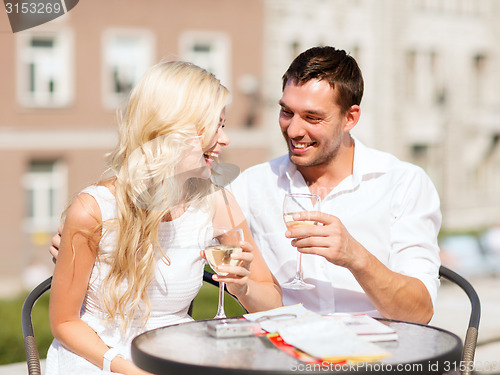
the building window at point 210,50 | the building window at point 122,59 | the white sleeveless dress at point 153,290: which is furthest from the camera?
the building window at point 210,50

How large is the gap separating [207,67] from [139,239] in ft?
53.0

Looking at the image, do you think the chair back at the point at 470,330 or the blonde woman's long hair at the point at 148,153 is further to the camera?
the blonde woman's long hair at the point at 148,153

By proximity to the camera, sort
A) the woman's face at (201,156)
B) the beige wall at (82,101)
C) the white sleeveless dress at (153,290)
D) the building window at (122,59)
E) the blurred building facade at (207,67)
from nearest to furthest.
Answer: the white sleeveless dress at (153,290)
the woman's face at (201,156)
the beige wall at (82,101)
the blurred building facade at (207,67)
the building window at (122,59)

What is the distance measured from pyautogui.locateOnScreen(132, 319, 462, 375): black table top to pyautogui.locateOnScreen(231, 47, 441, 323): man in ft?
2.47

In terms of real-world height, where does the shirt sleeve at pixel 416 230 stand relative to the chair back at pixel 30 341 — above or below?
above

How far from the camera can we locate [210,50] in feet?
61.7

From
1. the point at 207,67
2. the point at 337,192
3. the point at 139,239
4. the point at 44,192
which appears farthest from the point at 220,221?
the point at 207,67

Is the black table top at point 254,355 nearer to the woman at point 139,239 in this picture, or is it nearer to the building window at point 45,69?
the woman at point 139,239

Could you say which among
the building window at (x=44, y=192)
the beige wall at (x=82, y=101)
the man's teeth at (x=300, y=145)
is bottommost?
the building window at (x=44, y=192)

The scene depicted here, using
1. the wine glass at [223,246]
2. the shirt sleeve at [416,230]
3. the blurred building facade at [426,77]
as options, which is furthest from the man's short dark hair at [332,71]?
the blurred building facade at [426,77]

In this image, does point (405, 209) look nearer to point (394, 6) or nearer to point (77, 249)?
point (77, 249)

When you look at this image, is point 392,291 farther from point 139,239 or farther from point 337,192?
point 139,239

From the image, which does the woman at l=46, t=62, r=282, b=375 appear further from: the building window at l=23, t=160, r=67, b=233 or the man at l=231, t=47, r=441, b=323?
the building window at l=23, t=160, r=67, b=233

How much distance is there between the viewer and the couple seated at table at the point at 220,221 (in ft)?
9.12
